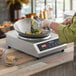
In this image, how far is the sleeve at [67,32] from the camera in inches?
54.6

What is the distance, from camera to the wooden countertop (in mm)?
1394

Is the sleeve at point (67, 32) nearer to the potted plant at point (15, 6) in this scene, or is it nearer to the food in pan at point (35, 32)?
the food in pan at point (35, 32)

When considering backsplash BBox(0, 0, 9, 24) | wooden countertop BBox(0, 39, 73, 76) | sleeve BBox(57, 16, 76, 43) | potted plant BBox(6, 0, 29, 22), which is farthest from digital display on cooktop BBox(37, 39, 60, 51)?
backsplash BBox(0, 0, 9, 24)

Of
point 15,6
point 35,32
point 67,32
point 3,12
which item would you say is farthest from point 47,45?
point 3,12

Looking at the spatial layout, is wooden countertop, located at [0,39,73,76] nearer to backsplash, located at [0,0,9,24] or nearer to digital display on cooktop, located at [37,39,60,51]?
digital display on cooktop, located at [37,39,60,51]

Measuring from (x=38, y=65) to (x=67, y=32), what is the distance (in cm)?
29

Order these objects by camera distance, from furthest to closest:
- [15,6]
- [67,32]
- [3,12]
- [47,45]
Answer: [3,12] → [15,6] → [47,45] → [67,32]

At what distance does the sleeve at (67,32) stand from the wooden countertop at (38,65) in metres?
0.18

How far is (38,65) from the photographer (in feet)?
4.92

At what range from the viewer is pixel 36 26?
171 centimetres

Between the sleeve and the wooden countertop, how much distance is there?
0.18 m

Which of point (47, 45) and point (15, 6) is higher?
point (15, 6)

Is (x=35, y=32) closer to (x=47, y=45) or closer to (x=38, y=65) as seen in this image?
(x=47, y=45)

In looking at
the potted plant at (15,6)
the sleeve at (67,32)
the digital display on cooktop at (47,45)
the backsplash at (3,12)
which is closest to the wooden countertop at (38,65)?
the digital display on cooktop at (47,45)
